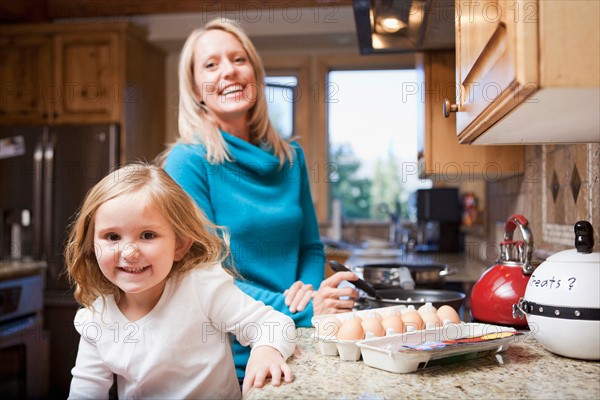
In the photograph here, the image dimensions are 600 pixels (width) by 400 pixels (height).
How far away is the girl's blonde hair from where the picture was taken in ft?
3.90

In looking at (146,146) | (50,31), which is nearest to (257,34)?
(146,146)

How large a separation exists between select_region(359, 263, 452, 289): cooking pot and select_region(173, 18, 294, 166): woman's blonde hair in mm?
454

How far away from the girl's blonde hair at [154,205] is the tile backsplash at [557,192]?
0.81 m

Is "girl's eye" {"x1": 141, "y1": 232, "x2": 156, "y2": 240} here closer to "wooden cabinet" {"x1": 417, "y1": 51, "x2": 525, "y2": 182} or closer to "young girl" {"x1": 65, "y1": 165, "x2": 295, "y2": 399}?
"young girl" {"x1": 65, "y1": 165, "x2": 295, "y2": 399}

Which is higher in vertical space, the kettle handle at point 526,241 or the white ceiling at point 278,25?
the white ceiling at point 278,25

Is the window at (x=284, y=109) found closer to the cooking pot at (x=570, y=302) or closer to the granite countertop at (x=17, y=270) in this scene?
the granite countertop at (x=17, y=270)

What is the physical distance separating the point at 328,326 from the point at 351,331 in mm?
75

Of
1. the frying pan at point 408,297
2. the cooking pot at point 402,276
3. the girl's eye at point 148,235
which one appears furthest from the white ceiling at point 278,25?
the girl's eye at point 148,235

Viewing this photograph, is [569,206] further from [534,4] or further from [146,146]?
[146,146]

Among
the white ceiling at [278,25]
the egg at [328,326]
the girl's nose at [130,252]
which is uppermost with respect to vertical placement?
the white ceiling at [278,25]

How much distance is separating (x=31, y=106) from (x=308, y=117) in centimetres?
210

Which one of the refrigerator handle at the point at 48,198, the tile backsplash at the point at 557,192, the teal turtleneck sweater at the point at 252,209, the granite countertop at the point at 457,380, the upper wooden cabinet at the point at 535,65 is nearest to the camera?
the upper wooden cabinet at the point at 535,65

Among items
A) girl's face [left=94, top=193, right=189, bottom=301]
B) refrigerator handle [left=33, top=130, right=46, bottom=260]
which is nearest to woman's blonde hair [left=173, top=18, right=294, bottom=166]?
girl's face [left=94, top=193, right=189, bottom=301]

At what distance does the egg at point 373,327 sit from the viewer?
40.0 inches
